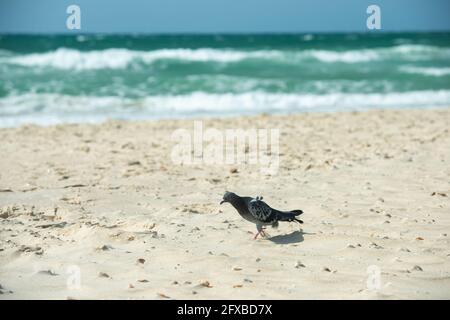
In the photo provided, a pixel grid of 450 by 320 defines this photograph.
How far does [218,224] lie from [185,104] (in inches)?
392

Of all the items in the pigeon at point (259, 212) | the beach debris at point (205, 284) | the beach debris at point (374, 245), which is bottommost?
the beach debris at point (205, 284)

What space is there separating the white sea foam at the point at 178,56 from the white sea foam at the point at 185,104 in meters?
8.60

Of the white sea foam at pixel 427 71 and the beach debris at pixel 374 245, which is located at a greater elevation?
the white sea foam at pixel 427 71

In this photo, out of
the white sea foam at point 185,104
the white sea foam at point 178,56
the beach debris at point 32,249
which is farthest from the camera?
the white sea foam at point 178,56

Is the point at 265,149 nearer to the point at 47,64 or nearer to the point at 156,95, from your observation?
the point at 156,95

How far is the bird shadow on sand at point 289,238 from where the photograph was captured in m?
4.46

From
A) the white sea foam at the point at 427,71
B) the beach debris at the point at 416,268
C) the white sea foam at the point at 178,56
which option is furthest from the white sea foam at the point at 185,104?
the beach debris at the point at 416,268

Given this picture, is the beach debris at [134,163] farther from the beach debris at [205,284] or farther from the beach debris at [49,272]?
the beach debris at [205,284]

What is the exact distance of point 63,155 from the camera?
806 cm

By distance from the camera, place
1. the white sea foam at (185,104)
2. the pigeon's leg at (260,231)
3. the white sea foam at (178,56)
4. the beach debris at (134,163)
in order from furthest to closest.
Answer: the white sea foam at (178,56), the white sea foam at (185,104), the beach debris at (134,163), the pigeon's leg at (260,231)

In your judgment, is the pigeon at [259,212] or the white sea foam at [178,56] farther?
the white sea foam at [178,56]

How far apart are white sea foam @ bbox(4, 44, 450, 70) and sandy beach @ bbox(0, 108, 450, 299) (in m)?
15.7

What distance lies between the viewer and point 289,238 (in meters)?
4.54

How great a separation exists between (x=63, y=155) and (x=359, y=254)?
5.07 metres
